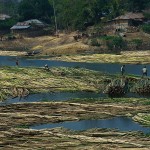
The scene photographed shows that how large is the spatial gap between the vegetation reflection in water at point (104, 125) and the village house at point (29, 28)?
89907 millimetres

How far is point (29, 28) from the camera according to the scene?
397ft

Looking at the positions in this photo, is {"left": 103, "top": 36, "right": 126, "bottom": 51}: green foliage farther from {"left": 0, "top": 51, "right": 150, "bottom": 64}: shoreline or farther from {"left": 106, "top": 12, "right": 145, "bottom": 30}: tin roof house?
{"left": 106, "top": 12, "right": 145, "bottom": 30}: tin roof house

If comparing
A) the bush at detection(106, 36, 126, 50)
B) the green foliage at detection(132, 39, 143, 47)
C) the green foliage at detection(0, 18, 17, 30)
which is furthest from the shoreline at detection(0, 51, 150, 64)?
the green foliage at detection(0, 18, 17, 30)

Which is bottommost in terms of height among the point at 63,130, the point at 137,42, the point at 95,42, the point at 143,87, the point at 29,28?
the point at 63,130

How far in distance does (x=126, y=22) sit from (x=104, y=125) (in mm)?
80951

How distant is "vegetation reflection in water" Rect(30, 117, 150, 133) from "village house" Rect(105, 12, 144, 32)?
77.5 metres

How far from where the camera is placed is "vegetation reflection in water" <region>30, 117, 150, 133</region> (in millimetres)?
30562

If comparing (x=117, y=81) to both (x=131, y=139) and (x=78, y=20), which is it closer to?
(x=131, y=139)

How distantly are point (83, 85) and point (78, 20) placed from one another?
68.1m

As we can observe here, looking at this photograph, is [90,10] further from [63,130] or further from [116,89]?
[63,130]

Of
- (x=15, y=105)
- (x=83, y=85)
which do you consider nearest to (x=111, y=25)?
(x=83, y=85)

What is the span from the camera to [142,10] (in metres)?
116

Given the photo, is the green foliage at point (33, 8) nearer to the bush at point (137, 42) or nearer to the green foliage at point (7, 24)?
the green foliage at point (7, 24)

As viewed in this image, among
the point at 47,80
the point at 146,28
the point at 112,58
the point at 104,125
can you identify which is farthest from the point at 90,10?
the point at 104,125
